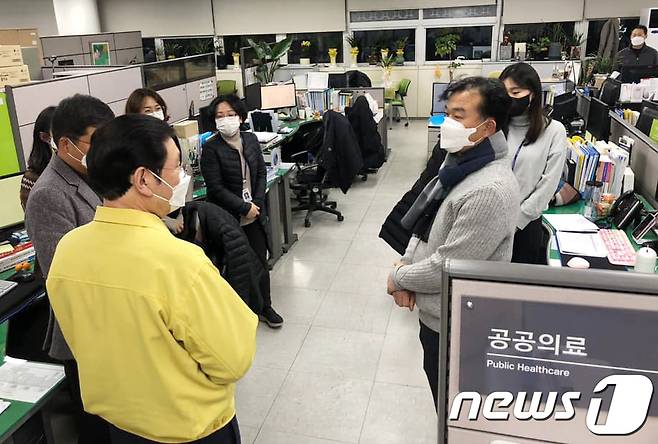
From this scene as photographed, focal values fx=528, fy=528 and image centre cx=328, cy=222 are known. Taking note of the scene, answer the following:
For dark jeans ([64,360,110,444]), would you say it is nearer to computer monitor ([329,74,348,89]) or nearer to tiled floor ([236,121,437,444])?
tiled floor ([236,121,437,444])

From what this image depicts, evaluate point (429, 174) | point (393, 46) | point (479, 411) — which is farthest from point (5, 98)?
point (393, 46)

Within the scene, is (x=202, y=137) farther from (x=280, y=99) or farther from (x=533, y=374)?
(x=533, y=374)

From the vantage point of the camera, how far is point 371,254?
4633 mm

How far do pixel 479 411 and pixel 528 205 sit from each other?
6.08ft

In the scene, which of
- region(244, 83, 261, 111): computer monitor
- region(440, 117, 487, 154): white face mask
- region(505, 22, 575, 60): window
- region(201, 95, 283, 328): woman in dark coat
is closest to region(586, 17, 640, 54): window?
region(505, 22, 575, 60): window

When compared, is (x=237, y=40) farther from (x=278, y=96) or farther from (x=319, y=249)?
(x=319, y=249)

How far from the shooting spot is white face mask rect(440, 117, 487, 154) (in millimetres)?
1742

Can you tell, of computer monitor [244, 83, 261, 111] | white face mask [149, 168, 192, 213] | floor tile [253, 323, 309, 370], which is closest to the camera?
white face mask [149, 168, 192, 213]

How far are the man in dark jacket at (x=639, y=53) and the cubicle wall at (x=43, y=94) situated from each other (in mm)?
6019

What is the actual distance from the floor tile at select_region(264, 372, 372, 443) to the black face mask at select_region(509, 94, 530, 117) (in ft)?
5.45

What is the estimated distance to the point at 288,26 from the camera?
1028 cm

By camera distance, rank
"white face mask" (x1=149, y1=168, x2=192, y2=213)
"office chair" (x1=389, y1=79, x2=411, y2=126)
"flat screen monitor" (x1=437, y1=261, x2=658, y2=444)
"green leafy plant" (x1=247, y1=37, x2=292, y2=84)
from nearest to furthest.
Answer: "flat screen monitor" (x1=437, y1=261, x2=658, y2=444), "white face mask" (x1=149, y1=168, x2=192, y2=213), "green leafy plant" (x1=247, y1=37, x2=292, y2=84), "office chair" (x1=389, y1=79, x2=411, y2=126)

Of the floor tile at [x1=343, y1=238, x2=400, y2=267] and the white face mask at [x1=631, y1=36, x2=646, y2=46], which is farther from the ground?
the white face mask at [x1=631, y1=36, x2=646, y2=46]

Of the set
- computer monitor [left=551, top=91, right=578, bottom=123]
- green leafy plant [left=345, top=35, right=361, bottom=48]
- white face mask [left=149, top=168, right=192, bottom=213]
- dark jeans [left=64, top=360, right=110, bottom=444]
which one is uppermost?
green leafy plant [left=345, top=35, right=361, bottom=48]
